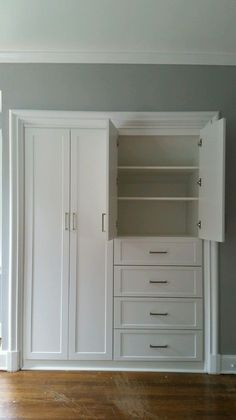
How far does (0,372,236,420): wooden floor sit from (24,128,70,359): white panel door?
25cm

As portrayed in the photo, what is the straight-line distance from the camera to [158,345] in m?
2.41

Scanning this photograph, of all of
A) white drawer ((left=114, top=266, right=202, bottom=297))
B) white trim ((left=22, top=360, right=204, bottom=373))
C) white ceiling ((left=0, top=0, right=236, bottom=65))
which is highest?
white ceiling ((left=0, top=0, right=236, bottom=65))

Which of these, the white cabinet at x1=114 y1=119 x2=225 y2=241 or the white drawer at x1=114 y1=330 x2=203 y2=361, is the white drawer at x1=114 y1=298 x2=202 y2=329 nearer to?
the white drawer at x1=114 y1=330 x2=203 y2=361

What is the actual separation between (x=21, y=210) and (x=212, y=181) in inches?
61.2

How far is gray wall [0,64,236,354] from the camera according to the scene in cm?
243

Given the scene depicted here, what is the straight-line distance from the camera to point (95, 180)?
95.2 inches

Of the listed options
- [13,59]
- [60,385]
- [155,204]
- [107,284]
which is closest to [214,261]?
[155,204]

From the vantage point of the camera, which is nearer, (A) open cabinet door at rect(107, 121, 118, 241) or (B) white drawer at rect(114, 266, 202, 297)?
(A) open cabinet door at rect(107, 121, 118, 241)

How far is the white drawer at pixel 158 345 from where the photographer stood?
7.92ft

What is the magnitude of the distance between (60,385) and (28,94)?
2.36 meters

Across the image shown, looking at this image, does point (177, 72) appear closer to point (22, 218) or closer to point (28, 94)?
point (28, 94)

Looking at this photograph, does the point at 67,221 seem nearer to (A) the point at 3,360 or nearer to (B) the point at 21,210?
(B) the point at 21,210

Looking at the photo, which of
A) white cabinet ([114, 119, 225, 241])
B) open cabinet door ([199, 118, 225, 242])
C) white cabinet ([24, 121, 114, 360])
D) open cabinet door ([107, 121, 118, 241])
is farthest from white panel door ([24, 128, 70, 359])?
open cabinet door ([199, 118, 225, 242])

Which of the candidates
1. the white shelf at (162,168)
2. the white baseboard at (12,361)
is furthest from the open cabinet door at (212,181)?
the white baseboard at (12,361)
